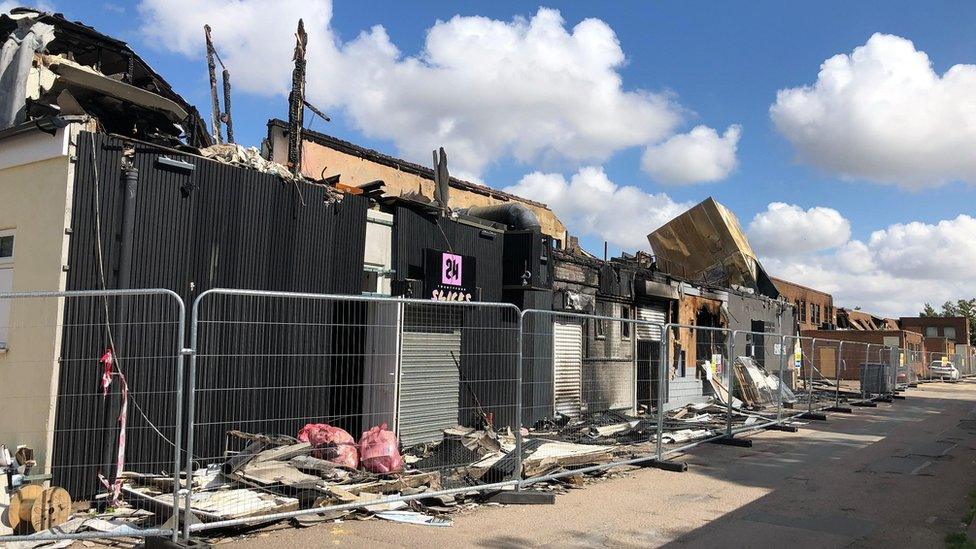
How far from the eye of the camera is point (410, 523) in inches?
271

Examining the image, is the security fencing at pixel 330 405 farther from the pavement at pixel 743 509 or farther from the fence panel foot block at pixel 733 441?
the fence panel foot block at pixel 733 441

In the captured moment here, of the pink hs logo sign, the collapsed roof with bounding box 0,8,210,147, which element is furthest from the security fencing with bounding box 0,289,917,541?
the collapsed roof with bounding box 0,8,210,147

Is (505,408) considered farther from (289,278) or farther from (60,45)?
(60,45)

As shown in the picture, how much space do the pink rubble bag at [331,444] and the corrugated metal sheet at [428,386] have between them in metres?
1.75

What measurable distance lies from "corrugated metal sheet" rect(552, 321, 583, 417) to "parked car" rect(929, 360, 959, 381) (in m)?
34.7

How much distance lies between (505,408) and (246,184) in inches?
228

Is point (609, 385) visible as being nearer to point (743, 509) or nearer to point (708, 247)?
point (743, 509)

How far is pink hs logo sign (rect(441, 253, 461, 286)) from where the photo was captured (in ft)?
41.5

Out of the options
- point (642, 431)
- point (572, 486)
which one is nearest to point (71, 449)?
point (572, 486)

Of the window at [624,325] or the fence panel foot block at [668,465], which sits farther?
the window at [624,325]

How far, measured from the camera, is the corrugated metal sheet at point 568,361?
14531mm

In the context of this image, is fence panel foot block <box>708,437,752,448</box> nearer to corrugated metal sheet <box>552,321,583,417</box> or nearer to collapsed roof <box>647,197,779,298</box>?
corrugated metal sheet <box>552,321,583,417</box>

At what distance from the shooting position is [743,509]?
800 cm

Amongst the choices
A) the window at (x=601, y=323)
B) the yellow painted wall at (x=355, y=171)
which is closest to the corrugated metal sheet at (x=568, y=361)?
the window at (x=601, y=323)
